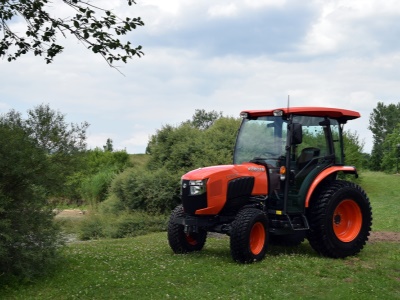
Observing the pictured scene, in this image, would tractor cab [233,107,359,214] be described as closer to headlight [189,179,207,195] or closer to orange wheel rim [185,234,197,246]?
headlight [189,179,207,195]

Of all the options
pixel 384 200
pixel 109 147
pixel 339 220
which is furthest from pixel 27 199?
pixel 109 147

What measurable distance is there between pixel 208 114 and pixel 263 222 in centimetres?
5517

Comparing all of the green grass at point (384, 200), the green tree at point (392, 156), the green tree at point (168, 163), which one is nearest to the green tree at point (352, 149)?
the green grass at point (384, 200)

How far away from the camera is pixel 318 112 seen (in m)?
11.0

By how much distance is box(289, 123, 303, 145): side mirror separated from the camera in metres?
10.1

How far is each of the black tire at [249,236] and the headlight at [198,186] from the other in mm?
800

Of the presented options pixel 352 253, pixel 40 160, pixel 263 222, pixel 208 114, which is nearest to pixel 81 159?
pixel 40 160

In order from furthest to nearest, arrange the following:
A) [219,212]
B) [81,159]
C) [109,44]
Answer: [81,159], [219,212], [109,44]

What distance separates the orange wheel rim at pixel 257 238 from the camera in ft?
32.5

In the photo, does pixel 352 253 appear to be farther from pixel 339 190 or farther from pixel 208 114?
pixel 208 114

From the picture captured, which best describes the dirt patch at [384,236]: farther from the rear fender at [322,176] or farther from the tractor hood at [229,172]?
the tractor hood at [229,172]

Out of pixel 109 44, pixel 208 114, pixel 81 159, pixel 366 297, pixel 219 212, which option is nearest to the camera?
pixel 366 297

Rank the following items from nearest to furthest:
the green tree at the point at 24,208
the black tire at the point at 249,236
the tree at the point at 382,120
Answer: the green tree at the point at 24,208 < the black tire at the point at 249,236 < the tree at the point at 382,120

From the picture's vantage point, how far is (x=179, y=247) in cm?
1086
